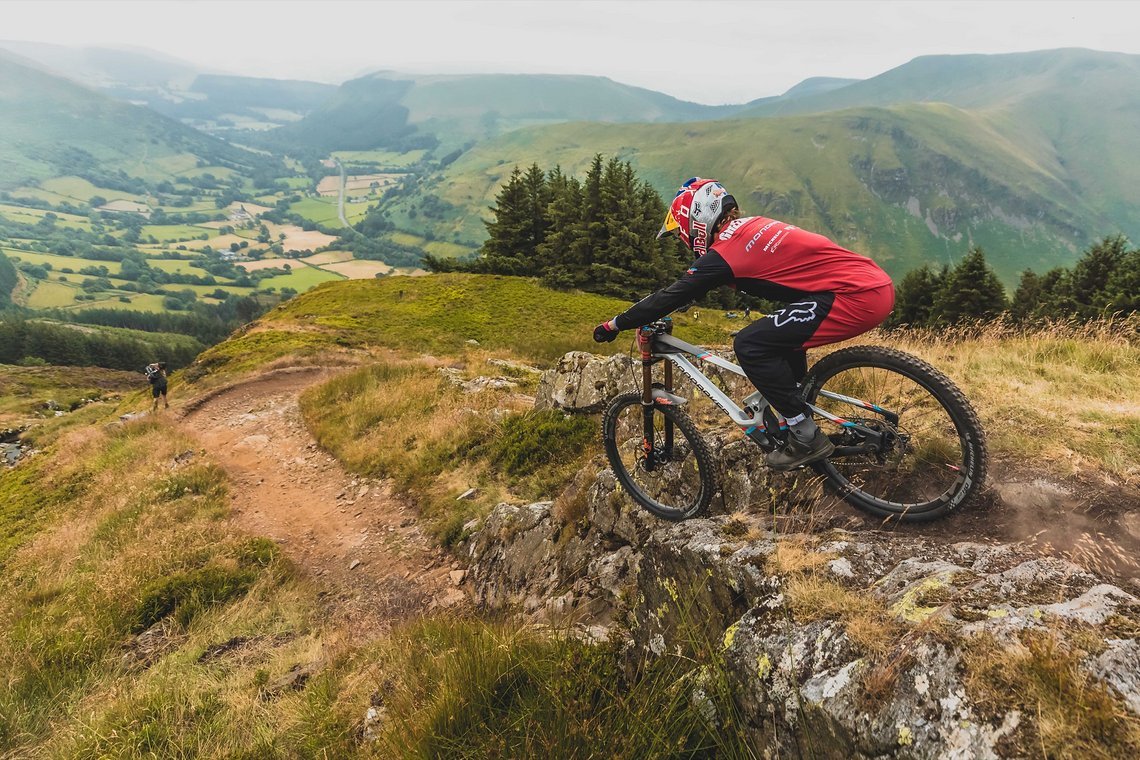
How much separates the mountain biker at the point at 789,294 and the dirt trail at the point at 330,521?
233 inches

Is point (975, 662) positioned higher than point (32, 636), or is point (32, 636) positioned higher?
point (975, 662)

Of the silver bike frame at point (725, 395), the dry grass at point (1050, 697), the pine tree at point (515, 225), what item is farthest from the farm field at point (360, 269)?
the dry grass at point (1050, 697)

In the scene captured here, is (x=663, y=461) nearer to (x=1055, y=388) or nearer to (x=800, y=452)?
(x=800, y=452)

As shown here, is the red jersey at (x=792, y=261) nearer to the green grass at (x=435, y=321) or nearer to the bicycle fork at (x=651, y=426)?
the bicycle fork at (x=651, y=426)

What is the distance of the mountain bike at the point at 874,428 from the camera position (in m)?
4.61

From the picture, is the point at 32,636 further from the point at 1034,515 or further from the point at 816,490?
the point at 1034,515

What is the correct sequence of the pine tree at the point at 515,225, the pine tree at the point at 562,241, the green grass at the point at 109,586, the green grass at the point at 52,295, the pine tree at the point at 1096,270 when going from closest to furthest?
the green grass at the point at 109,586 → the pine tree at the point at 1096,270 → the pine tree at the point at 562,241 → the pine tree at the point at 515,225 → the green grass at the point at 52,295

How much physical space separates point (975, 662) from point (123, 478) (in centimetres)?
1955

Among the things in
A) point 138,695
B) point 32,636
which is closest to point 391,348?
point 32,636

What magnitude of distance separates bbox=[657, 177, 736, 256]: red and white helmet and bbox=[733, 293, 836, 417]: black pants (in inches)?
41.9

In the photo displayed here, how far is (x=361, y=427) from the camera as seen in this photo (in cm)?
1639

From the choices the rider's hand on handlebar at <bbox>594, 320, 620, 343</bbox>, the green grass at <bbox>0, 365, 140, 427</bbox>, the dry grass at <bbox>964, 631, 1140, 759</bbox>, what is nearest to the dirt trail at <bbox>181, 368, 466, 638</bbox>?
the rider's hand on handlebar at <bbox>594, 320, 620, 343</bbox>

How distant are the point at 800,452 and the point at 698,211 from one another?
2.63 meters

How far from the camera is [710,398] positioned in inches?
232
